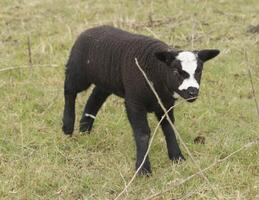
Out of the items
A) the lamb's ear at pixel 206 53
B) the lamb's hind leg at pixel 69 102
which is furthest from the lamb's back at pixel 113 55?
the lamb's ear at pixel 206 53

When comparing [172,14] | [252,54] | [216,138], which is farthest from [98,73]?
[172,14]

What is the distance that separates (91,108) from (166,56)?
5.42ft

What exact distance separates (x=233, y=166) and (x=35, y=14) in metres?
6.19

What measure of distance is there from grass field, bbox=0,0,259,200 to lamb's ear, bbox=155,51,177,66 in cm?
62

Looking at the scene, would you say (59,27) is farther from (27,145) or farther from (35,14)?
(27,145)

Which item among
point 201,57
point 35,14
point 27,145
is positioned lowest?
point 35,14

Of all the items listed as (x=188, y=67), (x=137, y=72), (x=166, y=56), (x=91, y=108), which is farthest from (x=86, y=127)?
(x=188, y=67)

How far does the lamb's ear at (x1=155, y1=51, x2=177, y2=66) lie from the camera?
4.59 metres

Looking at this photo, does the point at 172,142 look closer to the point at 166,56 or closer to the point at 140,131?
the point at 140,131

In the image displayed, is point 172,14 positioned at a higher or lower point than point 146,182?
lower

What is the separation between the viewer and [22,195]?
4.55m

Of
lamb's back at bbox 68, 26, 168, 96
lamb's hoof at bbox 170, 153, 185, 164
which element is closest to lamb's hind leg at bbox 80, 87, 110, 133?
lamb's back at bbox 68, 26, 168, 96

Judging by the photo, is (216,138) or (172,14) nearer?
(216,138)

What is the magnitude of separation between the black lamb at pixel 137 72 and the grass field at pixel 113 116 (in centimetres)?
35
